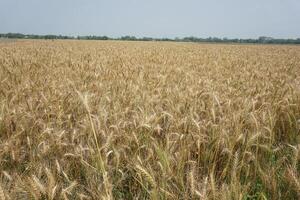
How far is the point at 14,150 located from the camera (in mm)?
2572

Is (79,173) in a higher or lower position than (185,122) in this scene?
lower

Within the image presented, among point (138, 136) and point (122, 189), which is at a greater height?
point (138, 136)

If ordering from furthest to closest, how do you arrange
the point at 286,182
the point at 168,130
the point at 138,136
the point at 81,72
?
1. the point at 81,72
2. the point at 168,130
3. the point at 138,136
4. the point at 286,182

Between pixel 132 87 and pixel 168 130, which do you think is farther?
pixel 132 87

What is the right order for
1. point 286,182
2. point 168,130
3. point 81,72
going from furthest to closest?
point 81,72 < point 168,130 < point 286,182

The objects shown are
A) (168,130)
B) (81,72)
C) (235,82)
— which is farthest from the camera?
(81,72)

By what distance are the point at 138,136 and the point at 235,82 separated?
14.4ft

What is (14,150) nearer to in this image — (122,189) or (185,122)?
(122,189)

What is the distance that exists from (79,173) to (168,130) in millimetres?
985

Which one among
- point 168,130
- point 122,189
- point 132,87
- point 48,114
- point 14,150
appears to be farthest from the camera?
point 132,87

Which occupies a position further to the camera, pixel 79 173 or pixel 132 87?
pixel 132 87

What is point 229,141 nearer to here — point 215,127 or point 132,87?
point 215,127

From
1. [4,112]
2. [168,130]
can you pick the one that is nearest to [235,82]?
[168,130]

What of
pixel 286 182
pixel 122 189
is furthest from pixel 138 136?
pixel 286 182
